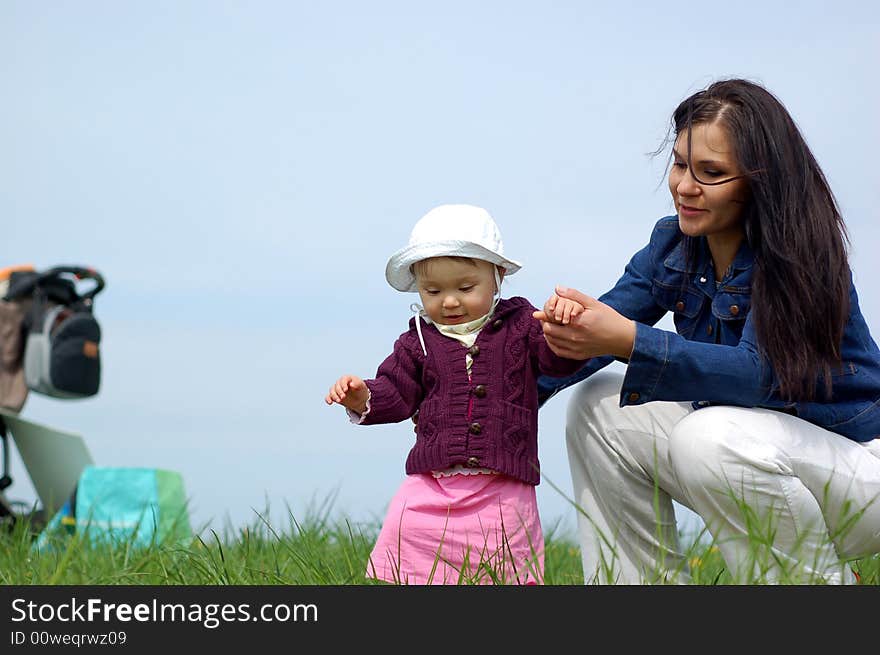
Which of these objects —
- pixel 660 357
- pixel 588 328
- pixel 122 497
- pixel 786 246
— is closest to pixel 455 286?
pixel 588 328

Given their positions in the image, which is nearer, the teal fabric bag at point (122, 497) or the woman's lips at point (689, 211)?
the woman's lips at point (689, 211)

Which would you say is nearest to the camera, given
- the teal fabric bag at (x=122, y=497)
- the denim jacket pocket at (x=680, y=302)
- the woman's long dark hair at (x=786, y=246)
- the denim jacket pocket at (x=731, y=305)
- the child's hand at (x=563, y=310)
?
the child's hand at (x=563, y=310)

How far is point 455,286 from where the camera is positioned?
98.9 inches

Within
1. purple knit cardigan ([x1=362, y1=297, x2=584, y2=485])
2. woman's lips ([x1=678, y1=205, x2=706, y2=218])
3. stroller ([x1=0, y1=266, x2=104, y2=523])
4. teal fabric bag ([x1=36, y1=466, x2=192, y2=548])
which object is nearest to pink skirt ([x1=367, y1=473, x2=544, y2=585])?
purple knit cardigan ([x1=362, y1=297, x2=584, y2=485])

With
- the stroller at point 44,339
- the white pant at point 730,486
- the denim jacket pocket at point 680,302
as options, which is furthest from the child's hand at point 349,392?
the stroller at point 44,339

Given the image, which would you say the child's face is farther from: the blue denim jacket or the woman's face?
the woman's face

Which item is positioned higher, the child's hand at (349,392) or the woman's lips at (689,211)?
the woman's lips at (689,211)

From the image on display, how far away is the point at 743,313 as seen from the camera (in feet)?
8.41

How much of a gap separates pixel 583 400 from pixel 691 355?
0.49 metres

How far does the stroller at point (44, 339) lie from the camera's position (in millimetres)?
4723

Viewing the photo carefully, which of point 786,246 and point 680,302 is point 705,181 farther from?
point 680,302

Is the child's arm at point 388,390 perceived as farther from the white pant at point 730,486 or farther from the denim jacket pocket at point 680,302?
the denim jacket pocket at point 680,302

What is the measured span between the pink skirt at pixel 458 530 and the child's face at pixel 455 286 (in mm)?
393
